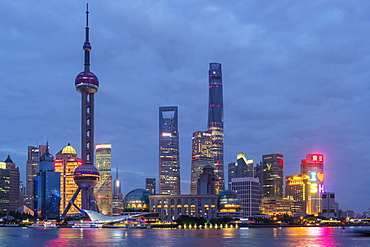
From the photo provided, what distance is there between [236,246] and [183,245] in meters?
14.8

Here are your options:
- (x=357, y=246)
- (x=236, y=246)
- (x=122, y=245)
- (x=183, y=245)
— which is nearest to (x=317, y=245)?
(x=357, y=246)

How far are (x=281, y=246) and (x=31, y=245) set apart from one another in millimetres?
71738

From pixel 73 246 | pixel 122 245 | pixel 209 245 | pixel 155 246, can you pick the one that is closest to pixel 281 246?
pixel 209 245

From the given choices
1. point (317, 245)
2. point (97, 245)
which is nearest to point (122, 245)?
point (97, 245)

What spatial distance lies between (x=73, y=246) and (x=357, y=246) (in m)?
81.8

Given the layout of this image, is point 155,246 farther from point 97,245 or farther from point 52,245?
point 52,245

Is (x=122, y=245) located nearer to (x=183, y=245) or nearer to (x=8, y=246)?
(x=183, y=245)

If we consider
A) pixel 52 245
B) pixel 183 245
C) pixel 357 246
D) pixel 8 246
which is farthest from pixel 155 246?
pixel 357 246

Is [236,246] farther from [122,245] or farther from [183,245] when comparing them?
[122,245]

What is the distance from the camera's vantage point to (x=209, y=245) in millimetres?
145500

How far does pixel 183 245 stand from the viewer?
14538cm

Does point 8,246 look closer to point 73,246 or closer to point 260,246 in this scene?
point 73,246

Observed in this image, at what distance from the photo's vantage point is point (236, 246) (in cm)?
14488

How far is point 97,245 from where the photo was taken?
14762 cm
